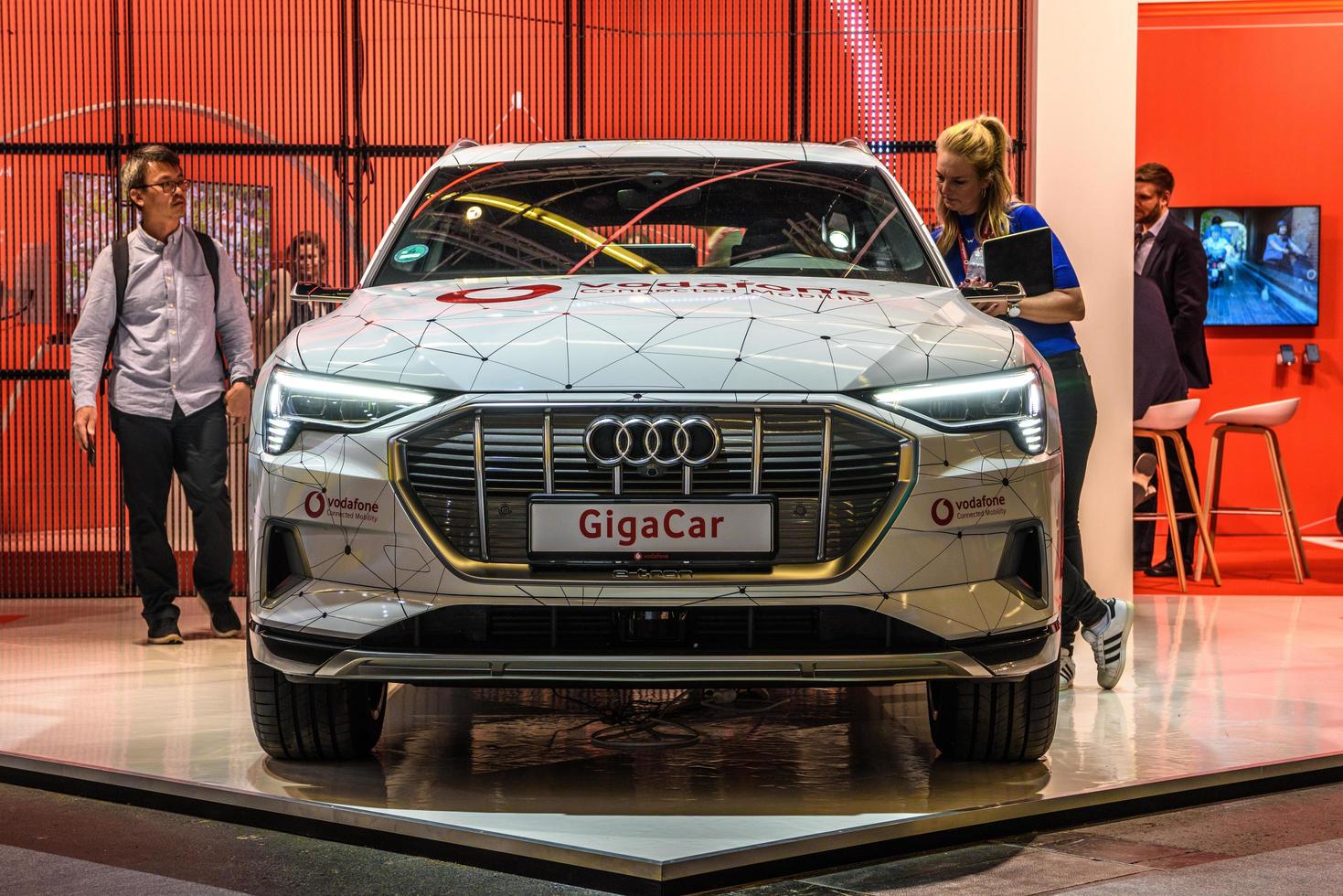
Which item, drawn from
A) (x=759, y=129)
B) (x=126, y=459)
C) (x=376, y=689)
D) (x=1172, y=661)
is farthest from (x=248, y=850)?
(x=759, y=129)

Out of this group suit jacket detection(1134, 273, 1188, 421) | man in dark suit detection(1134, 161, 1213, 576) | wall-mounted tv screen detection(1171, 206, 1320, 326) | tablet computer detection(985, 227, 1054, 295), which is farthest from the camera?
wall-mounted tv screen detection(1171, 206, 1320, 326)

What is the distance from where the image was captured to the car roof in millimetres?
4691

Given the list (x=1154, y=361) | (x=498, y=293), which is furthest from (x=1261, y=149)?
(x=498, y=293)

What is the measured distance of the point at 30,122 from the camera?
7367 mm

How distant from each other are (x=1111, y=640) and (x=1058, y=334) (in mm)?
971

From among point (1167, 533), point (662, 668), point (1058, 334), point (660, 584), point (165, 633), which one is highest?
point (1058, 334)

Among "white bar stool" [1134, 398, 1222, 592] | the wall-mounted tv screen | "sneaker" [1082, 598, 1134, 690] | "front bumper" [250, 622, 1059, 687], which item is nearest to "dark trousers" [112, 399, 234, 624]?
"front bumper" [250, 622, 1059, 687]

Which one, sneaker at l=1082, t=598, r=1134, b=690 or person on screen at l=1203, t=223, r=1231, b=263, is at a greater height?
person on screen at l=1203, t=223, r=1231, b=263

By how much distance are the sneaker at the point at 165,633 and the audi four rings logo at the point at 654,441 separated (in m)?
3.46

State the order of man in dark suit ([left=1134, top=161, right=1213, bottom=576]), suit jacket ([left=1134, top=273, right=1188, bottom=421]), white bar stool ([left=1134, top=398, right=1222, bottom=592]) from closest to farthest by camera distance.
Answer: white bar stool ([left=1134, top=398, right=1222, bottom=592]), suit jacket ([left=1134, top=273, right=1188, bottom=421]), man in dark suit ([left=1134, top=161, right=1213, bottom=576])

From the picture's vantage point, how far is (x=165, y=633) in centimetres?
605

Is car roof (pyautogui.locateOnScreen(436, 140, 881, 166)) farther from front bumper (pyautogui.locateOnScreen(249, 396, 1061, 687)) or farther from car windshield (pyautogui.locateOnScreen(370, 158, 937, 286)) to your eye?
front bumper (pyautogui.locateOnScreen(249, 396, 1061, 687))

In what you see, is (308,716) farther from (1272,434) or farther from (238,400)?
(1272,434)

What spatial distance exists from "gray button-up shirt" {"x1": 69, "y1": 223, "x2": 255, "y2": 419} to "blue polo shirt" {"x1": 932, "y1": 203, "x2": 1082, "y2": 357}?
9.46 ft
